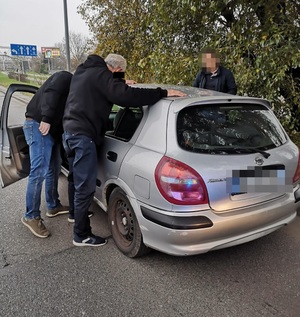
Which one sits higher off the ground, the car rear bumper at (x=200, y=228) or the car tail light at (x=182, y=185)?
the car tail light at (x=182, y=185)

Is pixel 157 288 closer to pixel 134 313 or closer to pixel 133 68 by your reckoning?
pixel 134 313

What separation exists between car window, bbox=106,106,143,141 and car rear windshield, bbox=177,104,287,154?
507mm

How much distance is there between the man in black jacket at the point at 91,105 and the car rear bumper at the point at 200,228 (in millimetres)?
691

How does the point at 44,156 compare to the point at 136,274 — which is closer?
the point at 136,274

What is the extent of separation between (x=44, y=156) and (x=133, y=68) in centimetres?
437

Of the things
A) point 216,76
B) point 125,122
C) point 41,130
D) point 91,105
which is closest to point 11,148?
point 41,130

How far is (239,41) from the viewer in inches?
171

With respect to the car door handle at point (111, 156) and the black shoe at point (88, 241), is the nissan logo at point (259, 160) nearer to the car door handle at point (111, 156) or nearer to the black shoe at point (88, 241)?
the car door handle at point (111, 156)

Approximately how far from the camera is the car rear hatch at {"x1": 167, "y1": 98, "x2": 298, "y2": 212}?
6.97 ft

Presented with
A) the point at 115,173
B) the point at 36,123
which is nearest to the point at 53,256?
the point at 115,173

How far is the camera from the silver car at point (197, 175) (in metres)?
2.08

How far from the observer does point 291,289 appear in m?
2.24

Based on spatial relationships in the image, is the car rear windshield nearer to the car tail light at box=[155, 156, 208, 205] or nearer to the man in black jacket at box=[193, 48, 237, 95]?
the car tail light at box=[155, 156, 208, 205]

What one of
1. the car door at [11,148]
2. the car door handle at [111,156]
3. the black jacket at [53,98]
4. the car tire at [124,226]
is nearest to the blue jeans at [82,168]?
the car door handle at [111,156]
